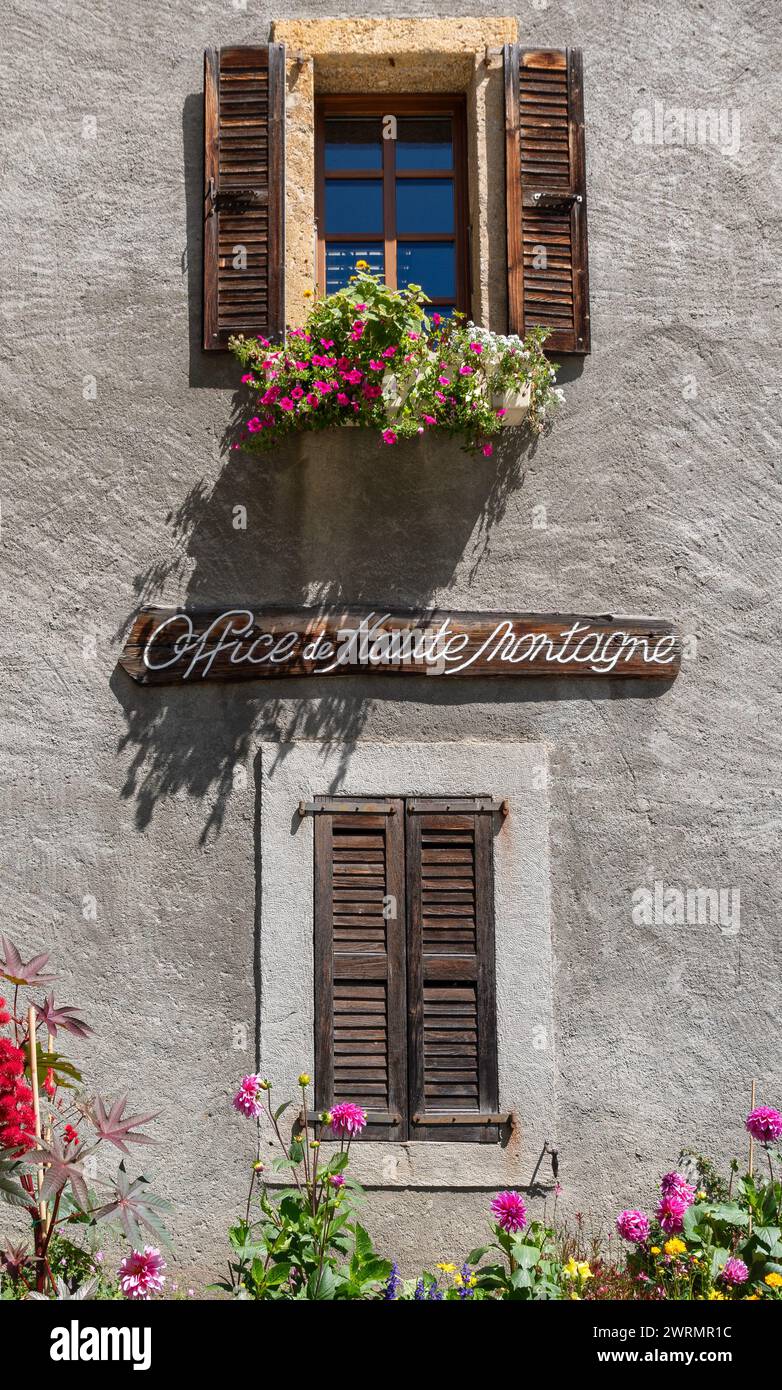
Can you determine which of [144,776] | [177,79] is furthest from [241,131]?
[144,776]

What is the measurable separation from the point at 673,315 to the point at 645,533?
3.30ft

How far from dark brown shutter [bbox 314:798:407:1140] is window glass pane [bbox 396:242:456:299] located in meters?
2.44

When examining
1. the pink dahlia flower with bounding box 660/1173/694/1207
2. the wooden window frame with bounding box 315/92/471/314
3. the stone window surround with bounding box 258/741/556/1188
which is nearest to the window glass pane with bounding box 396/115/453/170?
the wooden window frame with bounding box 315/92/471/314

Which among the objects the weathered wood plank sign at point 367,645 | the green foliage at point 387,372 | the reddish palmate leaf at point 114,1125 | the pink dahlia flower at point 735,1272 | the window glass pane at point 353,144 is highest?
the window glass pane at point 353,144

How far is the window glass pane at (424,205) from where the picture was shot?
6.29 m

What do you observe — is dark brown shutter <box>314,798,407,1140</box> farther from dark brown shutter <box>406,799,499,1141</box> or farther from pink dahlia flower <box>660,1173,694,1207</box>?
pink dahlia flower <box>660,1173,694,1207</box>

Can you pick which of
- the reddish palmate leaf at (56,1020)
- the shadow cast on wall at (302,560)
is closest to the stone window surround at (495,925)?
the shadow cast on wall at (302,560)

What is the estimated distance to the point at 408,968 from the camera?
5605 mm

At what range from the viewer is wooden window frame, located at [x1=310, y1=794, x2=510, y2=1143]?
18.0 feet

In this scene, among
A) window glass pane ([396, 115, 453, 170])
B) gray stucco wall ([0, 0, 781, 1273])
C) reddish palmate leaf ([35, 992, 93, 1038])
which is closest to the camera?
reddish palmate leaf ([35, 992, 93, 1038])

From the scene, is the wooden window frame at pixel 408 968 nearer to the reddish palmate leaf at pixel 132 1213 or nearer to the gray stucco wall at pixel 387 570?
the gray stucco wall at pixel 387 570

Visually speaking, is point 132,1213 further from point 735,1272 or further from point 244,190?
point 244,190

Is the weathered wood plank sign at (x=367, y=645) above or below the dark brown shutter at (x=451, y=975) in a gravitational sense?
above

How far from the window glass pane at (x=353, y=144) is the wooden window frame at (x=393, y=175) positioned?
0.03 metres
